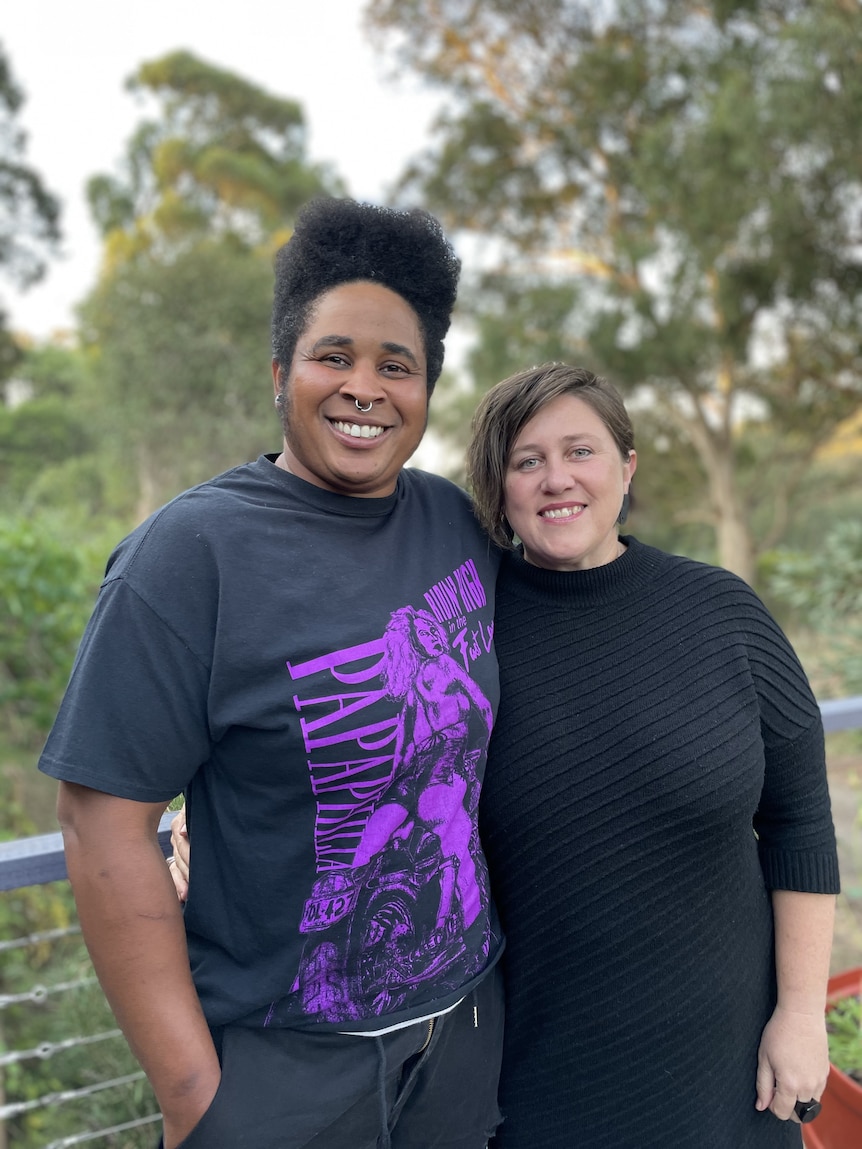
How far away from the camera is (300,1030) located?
1198 millimetres

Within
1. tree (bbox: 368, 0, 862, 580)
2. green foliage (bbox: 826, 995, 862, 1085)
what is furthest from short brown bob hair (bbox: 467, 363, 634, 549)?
tree (bbox: 368, 0, 862, 580)

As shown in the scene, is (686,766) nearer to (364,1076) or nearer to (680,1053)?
(680,1053)

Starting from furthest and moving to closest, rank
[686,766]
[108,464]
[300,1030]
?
[108,464] < [686,766] < [300,1030]

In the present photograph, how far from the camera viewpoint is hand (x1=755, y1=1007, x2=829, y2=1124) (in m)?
1.51

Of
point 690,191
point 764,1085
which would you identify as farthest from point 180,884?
point 690,191

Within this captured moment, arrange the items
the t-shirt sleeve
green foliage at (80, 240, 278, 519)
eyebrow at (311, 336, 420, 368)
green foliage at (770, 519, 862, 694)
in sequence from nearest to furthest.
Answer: the t-shirt sleeve < eyebrow at (311, 336, 420, 368) < green foliage at (770, 519, 862, 694) < green foliage at (80, 240, 278, 519)

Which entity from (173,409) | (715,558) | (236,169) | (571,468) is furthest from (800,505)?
(571,468)

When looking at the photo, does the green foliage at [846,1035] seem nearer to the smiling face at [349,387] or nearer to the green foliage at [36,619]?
the smiling face at [349,387]

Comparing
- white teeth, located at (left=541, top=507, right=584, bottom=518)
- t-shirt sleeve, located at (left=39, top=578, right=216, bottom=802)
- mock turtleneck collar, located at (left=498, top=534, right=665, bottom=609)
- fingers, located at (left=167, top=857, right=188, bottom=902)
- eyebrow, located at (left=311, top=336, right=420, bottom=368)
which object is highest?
eyebrow, located at (left=311, top=336, right=420, bottom=368)

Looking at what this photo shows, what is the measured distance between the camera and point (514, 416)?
1.60 m

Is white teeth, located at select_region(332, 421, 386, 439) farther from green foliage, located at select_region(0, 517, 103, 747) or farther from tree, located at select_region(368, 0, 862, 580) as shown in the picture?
tree, located at select_region(368, 0, 862, 580)

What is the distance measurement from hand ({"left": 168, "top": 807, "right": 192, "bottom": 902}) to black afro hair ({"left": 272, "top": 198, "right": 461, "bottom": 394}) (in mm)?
679

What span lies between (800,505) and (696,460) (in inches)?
65.0

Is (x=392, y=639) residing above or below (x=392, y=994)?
above
